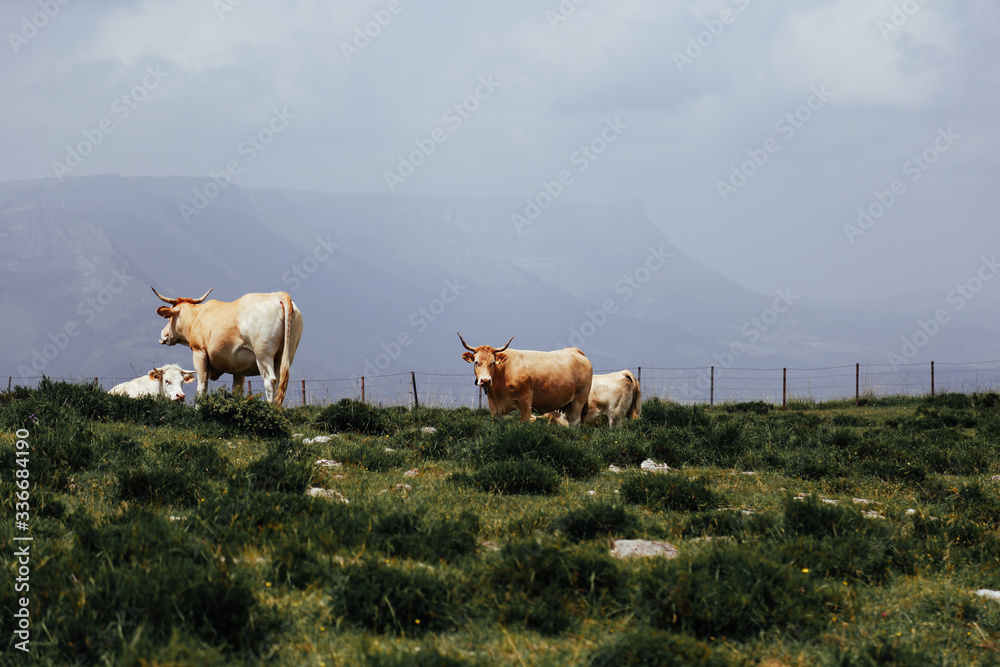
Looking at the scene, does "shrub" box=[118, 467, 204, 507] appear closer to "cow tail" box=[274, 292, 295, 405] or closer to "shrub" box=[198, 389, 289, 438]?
"shrub" box=[198, 389, 289, 438]

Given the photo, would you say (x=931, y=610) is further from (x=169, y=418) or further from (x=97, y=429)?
(x=169, y=418)

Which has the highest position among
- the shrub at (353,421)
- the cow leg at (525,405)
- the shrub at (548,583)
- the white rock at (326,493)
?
the cow leg at (525,405)

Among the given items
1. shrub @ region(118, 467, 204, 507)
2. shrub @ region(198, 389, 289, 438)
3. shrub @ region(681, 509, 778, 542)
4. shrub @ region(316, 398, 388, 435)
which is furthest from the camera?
shrub @ region(316, 398, 388, 435)

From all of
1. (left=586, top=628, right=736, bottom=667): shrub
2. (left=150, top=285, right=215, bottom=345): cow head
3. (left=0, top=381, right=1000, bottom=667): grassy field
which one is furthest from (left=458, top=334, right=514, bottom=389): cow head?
(left=586, top=628, right=736, bottom=667): shrub

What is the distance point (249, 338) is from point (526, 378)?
5.32 metres

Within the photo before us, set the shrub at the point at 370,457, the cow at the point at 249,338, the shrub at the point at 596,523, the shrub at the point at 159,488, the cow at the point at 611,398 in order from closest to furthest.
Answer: the shrub at the point at 596,523 → the shrub at the point at 159,488 → the shrub at the point at 370,457 → the cow at the point at 249,338 → the cow at the point at 611,398

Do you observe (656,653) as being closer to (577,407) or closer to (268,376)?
(268,376)

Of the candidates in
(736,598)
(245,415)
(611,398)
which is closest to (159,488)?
(245,415)

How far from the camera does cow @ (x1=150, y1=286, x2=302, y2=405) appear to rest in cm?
1430

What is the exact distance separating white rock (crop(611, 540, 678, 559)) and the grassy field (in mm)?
167

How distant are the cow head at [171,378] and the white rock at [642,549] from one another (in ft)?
47.1

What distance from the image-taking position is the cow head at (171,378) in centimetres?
1758

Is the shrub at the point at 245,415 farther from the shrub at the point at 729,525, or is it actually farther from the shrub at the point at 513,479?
the shrub at the point at 729,525

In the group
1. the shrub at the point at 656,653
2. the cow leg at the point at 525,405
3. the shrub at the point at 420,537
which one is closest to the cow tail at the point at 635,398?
the cow leg at the point at 525,405
